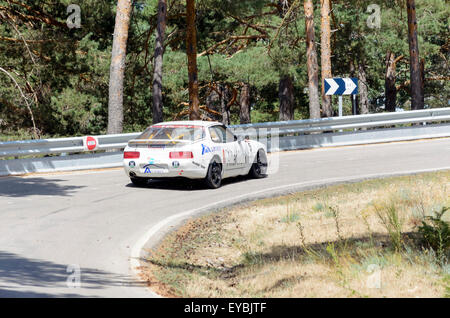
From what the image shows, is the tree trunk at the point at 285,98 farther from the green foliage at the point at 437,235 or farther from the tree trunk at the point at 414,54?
the green foliage at the point at 437,235

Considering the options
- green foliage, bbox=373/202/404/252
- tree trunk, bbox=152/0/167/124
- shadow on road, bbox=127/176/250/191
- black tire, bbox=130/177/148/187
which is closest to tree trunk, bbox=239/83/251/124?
tree trunk, bbox=152/0/167/124

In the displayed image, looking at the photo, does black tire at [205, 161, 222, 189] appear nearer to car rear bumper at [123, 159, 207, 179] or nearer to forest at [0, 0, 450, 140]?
car rear bumper at [123, 159, 207, 179]

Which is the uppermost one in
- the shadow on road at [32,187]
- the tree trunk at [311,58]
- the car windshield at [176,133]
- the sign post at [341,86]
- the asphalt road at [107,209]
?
the tree trunk at [311,58]

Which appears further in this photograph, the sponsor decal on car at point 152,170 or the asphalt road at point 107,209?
the sponsor decal on car at point 152,170

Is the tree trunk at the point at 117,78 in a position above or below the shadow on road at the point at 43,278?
above

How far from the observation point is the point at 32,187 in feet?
49.4

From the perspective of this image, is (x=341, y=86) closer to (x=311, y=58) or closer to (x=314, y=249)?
(x=311, y=58)

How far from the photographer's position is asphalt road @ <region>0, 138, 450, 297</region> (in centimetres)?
761

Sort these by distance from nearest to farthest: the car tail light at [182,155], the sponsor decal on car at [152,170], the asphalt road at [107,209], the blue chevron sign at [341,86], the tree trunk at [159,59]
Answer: the asphalt road at [107,209] → the car tail light at [182,155] → the sponsor decal on car at [152,170] → the blue chevron sign at [341,86] → the tree trunk at [159,59]

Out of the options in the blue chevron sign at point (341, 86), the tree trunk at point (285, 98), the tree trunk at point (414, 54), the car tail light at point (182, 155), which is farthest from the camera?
the tree trunk at point (285, 98)

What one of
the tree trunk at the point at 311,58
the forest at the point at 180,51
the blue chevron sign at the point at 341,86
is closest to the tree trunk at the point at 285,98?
the forest at the point at 180,51

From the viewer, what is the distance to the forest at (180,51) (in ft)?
94.6

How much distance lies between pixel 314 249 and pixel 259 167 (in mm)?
6839
